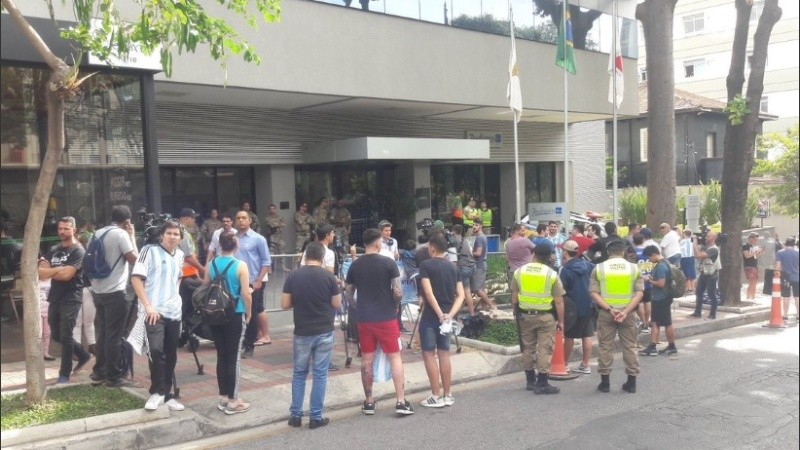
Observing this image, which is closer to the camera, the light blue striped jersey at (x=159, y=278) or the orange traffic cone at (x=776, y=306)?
the light blue striped jersey at (x=159, y=278)

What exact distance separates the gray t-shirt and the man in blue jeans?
183 centimetres

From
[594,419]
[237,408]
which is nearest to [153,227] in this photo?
[237,408]

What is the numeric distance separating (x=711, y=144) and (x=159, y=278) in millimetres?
25697

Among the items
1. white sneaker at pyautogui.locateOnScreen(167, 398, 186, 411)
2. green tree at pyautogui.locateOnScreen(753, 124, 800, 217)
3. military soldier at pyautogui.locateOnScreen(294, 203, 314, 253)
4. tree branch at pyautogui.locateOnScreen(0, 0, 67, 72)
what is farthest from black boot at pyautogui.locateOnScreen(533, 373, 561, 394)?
military soldier at pyautogui.locateOnScreen(294, 203, 314, 253)

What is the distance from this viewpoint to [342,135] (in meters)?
18.6

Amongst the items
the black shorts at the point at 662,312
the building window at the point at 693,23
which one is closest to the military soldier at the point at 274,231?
the black shorts at the point at 662,312

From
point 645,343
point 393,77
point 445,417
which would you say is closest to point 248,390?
point 445,417

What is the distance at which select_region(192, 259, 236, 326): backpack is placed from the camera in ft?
21.0

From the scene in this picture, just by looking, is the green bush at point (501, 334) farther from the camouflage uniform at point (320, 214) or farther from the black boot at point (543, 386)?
the camouflage uniform at point (320, 214)

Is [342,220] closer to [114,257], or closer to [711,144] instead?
[114,257]

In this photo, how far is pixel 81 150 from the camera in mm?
9492

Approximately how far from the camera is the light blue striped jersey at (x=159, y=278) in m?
6.46

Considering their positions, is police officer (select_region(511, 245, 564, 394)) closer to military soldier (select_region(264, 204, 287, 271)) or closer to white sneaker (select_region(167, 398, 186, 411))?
white sneaker (select_region(167, 398, 186, 411))

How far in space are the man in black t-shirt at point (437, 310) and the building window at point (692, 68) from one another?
15.0 meters
